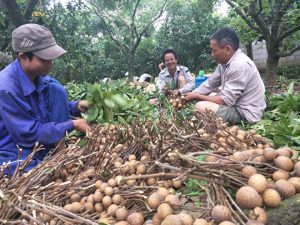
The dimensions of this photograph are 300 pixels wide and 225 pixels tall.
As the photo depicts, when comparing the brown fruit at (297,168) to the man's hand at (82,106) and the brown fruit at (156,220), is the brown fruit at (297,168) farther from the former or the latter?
the man's hand at (82,106)

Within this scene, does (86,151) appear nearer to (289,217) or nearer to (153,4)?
(289,217)

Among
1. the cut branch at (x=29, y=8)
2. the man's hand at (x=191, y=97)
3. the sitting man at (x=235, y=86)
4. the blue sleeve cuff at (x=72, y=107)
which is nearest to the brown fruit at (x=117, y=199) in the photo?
the blue sleeve cuff at (x=72, y=107)

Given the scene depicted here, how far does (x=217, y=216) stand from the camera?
125cm

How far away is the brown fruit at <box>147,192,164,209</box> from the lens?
4.83 ft

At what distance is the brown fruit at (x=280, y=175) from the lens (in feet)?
4.75

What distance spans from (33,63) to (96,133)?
635 mm

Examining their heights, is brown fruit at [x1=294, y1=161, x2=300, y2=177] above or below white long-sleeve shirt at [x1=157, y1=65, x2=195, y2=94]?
above

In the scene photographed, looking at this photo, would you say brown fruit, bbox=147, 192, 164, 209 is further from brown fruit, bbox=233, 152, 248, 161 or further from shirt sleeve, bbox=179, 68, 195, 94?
shirt sleeve, bbox=179, 68, 195, 94

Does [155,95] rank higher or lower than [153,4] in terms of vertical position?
lower

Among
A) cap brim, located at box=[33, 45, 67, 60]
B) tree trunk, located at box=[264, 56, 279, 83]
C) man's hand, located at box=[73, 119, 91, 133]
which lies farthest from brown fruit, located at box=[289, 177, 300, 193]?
tree trunk, located at box=[264, 56, 279, 83]

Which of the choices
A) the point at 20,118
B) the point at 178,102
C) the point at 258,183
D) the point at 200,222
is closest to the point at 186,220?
the point at 200,222

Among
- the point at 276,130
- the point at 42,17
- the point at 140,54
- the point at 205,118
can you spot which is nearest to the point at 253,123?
the point at 276,130

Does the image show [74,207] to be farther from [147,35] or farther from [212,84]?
[147,35]

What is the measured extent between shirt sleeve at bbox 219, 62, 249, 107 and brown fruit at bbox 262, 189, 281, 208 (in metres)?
2.02
